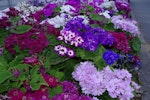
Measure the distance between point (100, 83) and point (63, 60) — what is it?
1.53 ft

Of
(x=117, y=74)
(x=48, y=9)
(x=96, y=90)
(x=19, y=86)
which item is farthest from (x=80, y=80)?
(x=48, y=9)

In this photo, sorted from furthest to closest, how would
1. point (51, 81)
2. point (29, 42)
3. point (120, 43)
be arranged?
point (120, 43) → point (29, 42) → point (51, 81)

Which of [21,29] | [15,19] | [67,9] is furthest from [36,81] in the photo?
[67,9]

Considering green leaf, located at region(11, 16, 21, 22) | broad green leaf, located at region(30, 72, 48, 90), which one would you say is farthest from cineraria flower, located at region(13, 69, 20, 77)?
green leaf, located at region(11, 16, 21, 22)

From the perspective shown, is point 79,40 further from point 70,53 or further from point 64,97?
point 64,97

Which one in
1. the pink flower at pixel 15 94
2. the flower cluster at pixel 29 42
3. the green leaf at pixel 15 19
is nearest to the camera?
the pink flower at pixel 15 94

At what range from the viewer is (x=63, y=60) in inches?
119

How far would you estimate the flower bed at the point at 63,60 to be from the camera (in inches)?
94.3

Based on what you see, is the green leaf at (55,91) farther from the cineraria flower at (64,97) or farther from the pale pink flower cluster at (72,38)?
the pale pink flower cluster at (72,38)

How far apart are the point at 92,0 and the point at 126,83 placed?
2.67 meters

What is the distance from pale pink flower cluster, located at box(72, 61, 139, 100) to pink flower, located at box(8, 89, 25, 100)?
63 centimetres

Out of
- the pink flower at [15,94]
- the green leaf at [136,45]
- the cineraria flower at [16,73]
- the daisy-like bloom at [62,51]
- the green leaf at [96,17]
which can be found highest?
the cineraria flower at [16,73]

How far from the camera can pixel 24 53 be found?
3051 mm

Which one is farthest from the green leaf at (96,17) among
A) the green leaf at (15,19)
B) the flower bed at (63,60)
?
the green leaf at (15,19)
